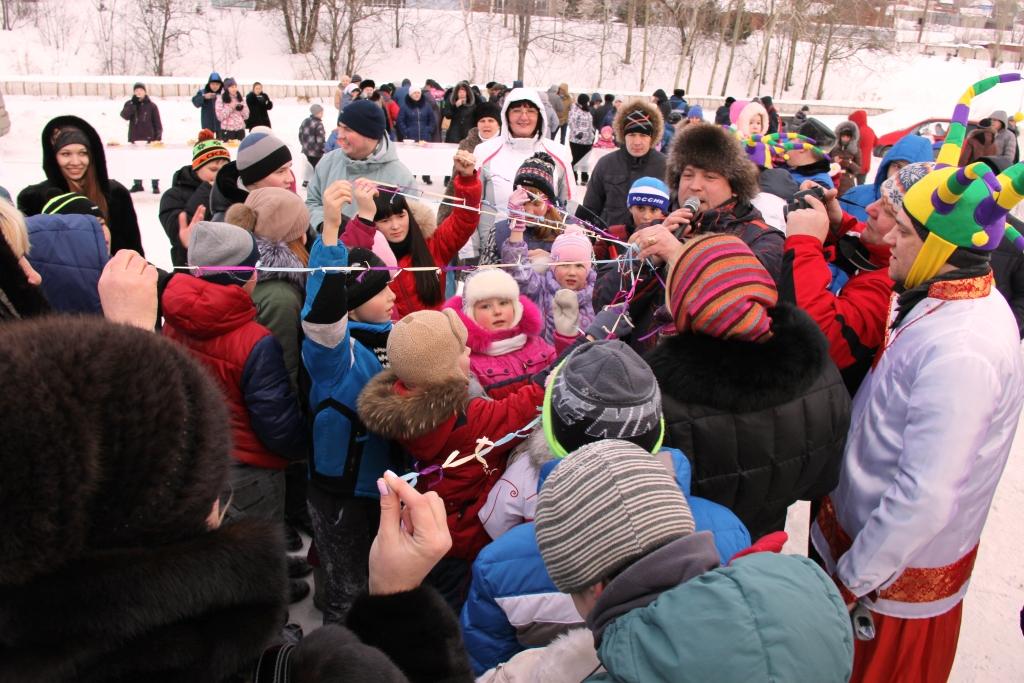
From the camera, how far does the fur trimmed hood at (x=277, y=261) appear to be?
309cm

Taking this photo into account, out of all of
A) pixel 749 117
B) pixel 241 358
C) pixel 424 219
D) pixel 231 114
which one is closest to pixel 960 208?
pixel 241 358

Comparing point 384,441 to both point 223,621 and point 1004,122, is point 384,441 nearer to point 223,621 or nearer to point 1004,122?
point 223,621

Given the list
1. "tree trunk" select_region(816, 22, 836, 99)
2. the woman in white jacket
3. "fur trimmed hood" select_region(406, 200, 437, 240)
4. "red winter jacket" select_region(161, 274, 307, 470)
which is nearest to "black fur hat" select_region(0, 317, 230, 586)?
"red winter jacket" select_region(161, 274, 307, 470)

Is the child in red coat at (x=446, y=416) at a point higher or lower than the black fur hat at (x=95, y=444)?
lower

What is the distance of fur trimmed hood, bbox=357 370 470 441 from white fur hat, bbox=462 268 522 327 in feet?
2.22

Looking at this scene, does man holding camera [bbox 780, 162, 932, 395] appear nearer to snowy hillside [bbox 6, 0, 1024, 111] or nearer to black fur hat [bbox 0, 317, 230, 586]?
black fur hat [bbox 0, 317, 230, 586]

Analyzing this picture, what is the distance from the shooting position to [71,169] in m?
3.98

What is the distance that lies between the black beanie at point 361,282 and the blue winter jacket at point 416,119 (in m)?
13.1

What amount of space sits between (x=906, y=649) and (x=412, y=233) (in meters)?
2.87

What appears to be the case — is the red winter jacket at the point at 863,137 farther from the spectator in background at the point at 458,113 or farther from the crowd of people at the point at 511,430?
the spectator in background at the point at 458,113

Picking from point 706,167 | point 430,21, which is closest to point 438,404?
point 706,167

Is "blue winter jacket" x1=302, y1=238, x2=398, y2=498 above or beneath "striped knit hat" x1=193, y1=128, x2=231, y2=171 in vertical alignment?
beneath

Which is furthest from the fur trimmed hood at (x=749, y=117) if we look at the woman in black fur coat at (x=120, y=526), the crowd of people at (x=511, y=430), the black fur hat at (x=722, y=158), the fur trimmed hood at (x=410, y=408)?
the woman in black fur coat at (x=120, y=526)

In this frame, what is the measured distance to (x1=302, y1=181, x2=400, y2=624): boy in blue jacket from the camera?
2.39 m
